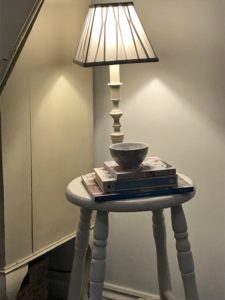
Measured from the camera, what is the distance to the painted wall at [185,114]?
1595mm

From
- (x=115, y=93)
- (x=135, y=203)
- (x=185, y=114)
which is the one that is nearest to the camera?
(x=135, y=203)

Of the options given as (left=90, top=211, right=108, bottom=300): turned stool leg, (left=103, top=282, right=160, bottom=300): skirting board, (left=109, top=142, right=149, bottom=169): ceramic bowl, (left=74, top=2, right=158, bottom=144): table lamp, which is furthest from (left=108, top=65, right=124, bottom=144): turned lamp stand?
(left=103, top=282, right=160, bottom=300): skirting board

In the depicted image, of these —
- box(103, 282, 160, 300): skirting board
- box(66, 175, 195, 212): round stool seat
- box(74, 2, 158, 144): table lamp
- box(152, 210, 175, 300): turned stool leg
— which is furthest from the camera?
box(103, 282, 160, 300): skirting board

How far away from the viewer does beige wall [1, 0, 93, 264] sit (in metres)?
1.44

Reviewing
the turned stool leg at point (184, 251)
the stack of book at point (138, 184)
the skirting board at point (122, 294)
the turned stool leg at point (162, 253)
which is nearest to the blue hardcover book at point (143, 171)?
the stack of book at point (138, 184)

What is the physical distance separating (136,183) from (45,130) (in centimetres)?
38

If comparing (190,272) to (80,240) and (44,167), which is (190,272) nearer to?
(80,240)

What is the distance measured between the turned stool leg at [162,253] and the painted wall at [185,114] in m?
0.18

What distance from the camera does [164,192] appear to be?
1319 mm

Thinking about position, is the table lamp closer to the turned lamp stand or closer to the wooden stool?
the turned lamp stand

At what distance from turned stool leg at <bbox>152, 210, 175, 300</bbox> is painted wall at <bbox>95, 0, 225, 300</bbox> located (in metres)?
0.18

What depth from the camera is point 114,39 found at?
1.42 metres

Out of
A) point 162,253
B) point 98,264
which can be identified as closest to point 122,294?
point 162,253

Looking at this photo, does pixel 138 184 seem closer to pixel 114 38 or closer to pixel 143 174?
pixel 143 174
